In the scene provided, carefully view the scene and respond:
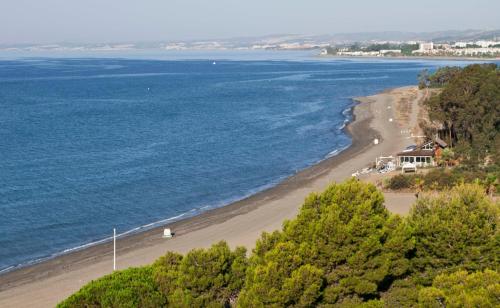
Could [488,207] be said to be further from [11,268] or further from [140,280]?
[11,268]

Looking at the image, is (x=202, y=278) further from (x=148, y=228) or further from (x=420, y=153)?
(x=420, y=153)

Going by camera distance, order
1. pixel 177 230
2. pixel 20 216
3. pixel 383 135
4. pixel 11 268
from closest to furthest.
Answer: pixel 11 268
pixel 177 230
pixel 20 216
pixel 383 135

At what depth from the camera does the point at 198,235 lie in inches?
1141

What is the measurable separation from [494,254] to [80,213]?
2209 centimetres

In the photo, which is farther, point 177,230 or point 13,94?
point 13,94

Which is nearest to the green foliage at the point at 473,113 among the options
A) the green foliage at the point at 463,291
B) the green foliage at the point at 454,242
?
the green foliage at the point at 454,242

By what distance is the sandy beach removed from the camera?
23.3m

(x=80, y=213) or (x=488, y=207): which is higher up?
(x=488, y=207)

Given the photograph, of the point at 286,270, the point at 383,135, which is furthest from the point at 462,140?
the point at 286,270

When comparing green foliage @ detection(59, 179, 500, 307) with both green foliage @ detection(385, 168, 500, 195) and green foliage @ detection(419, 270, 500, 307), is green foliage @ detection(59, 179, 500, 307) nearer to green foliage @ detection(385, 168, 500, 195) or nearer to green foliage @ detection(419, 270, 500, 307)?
green foliage @ detection(419, 270, 500, 307)

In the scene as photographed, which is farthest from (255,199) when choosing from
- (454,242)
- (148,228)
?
(454,242)

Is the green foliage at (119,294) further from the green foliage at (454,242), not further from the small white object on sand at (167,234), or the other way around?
the small white object on sand at (167,234)

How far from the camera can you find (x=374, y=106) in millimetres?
76812

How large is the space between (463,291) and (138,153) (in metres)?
39.1
